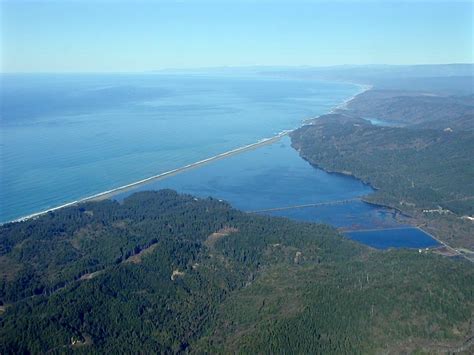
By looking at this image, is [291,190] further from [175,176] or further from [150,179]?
[150,179]

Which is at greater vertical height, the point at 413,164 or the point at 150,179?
the point at 413,164

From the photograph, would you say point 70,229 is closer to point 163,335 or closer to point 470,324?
point 163,335

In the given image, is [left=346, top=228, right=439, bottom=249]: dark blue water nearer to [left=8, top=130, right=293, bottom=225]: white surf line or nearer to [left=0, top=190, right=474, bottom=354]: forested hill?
[left=0, top=190, right=474, bottom=354]: forested hill

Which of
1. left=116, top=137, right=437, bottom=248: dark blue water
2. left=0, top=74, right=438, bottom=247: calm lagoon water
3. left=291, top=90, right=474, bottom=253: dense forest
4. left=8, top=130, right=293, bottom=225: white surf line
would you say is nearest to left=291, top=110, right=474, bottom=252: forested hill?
left=291, top=90, right=474, bottom=253: dense forest

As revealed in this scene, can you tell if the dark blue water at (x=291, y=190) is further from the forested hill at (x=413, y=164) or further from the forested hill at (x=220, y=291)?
the forested hill at (x=220, y=291)

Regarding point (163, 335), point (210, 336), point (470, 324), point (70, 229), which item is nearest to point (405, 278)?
point (470, 324)

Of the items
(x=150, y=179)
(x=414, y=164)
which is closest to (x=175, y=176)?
(x=150, y=179)

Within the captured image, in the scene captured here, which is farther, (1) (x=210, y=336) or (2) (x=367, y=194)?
(2) (x=367, y=194)

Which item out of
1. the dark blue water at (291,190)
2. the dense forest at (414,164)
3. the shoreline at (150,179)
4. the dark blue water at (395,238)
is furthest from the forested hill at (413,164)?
the shoreline at (150,179)

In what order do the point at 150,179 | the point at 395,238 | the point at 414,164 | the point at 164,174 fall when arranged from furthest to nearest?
1. the point at 414,164
2. the point at 164,174
3. the point at 150,179
4. the point at 395,238
